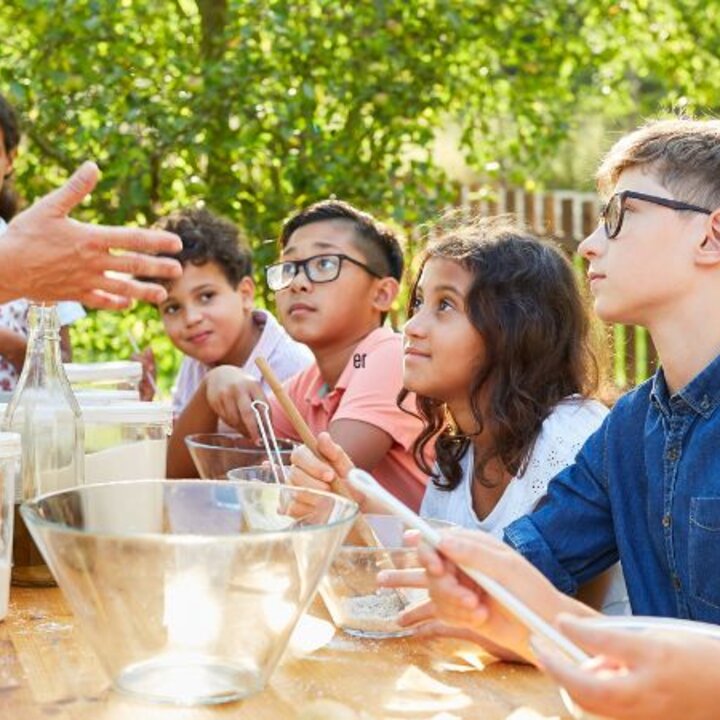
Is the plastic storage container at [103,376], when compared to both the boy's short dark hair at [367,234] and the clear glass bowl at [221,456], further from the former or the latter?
the boy's short dark hair at [367,234]

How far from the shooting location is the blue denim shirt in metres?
1.60

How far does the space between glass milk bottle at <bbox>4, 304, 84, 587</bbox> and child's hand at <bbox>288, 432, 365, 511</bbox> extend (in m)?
0.30

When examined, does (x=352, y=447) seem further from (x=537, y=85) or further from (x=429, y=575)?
(x=537, y=85)

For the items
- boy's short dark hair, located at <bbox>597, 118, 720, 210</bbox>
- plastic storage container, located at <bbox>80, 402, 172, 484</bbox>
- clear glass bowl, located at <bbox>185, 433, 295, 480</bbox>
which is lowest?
clear glass bowl, located at <bbox>185, 433, 295, 480</bbox>

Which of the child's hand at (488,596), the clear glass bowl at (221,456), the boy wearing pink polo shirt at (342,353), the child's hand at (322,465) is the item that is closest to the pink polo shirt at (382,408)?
the boy wearing pink polo shirt at (342,353)

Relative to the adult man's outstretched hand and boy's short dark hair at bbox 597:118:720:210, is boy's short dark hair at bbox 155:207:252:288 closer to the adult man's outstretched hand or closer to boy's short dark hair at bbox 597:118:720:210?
the adult man's outstretched hand

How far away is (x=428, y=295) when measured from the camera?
7.41 feet

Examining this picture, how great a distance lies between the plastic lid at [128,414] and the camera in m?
1.81

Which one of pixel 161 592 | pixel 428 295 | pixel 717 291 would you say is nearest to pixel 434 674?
pixel 161 592

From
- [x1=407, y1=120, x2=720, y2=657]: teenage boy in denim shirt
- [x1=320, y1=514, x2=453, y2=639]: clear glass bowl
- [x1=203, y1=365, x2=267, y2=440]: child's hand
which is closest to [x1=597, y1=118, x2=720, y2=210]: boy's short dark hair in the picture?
[x1=407, y1=120, x2=720, y2=657]: teenage boy in denim shirt

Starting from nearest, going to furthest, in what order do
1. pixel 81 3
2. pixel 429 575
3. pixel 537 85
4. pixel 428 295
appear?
pixel 429 575 < pixel 428 295 < pixel 81 3 < pixel 537 85

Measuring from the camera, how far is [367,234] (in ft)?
9.37

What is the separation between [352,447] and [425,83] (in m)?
2.49

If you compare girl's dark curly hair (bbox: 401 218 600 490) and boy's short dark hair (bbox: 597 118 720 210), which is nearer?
boy's short dark hair (bbox: 597 118 720 210)
